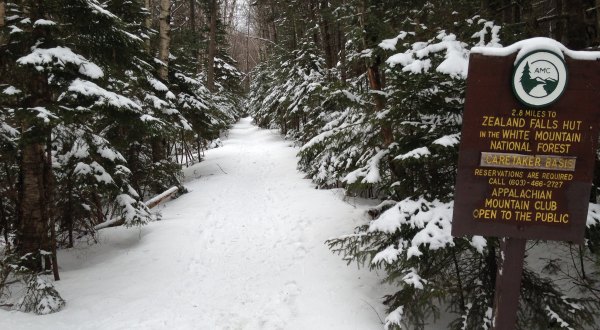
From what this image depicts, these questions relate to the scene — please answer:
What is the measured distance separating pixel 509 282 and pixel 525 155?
1.11m

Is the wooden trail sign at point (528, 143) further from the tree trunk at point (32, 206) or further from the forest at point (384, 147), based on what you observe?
the tree trunk at point (32, 206)

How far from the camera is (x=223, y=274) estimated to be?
682 centimetres

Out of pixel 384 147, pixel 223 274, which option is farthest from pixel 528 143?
pixel 223 274

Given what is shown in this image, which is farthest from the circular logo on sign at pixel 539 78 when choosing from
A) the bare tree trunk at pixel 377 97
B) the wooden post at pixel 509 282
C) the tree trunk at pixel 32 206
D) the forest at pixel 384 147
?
the tree trunk at pixel 32 206

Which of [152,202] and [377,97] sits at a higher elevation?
[377,97]

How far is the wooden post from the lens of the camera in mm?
3281

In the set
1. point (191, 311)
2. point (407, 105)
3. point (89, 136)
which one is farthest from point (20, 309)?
point (407, 105)

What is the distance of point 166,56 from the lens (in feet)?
41.5

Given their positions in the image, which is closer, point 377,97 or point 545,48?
point 545,48

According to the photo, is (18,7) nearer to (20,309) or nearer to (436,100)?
(20,309)

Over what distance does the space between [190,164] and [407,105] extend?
15.8 meters

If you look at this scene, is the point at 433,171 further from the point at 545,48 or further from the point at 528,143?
the point at 545,48

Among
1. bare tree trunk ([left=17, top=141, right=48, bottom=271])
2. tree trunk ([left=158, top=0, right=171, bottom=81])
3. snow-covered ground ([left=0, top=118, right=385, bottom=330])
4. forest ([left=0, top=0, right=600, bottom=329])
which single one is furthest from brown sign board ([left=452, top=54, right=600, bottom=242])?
tree trunk ([left=158, top=0, right=171, bottom=81])

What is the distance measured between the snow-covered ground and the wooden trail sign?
2706 mm
